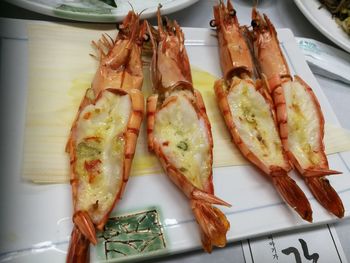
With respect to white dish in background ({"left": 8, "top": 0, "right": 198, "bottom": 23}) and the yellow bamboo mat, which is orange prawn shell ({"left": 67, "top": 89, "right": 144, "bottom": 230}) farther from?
white dish in background ({"left": 8, "top": 0, "right": 198, "bottom": 23})

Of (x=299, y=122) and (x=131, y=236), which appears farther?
(x=299, y=122)

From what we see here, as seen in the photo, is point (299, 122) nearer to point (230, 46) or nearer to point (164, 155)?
point (230, 46)

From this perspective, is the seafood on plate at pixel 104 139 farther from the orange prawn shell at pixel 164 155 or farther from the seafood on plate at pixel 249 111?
the seafood on plate at pixel 249 111

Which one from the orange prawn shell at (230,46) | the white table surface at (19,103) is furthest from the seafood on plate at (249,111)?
the white table surface at (19,103)

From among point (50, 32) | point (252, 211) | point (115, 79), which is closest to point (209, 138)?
point (252, 211)

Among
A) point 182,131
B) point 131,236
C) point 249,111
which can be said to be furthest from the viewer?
point 249,111

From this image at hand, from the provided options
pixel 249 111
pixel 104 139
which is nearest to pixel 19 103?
pixel 104 139

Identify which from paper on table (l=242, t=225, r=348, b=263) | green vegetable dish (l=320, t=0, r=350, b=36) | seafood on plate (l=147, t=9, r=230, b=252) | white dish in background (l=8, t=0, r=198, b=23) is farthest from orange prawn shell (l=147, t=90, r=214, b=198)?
green vegetable dish (l=320, t=0, r=350, b=36)

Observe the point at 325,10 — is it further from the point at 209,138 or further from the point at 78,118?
the point at 78,118
